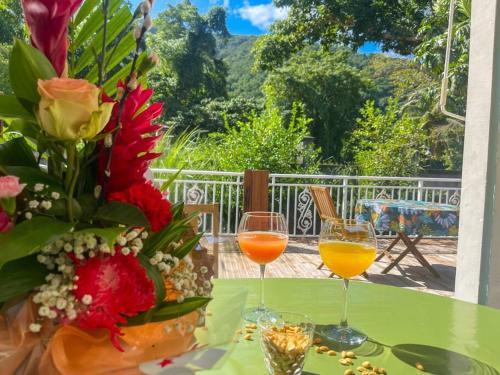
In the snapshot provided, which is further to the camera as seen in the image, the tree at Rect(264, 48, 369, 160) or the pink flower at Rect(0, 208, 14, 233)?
the tree at Rect(264, 48, 369, 160)

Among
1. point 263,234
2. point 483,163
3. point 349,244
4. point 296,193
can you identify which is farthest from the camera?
point 296,193

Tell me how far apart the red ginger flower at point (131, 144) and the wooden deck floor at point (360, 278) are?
367cm

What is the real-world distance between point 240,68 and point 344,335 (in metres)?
19.5

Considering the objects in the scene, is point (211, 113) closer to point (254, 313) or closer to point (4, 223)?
point (254, 313)

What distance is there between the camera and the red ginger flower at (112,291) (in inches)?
14.8

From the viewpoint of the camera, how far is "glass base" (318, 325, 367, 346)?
0.80 m

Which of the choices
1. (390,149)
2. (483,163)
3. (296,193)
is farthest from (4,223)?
(390,149)

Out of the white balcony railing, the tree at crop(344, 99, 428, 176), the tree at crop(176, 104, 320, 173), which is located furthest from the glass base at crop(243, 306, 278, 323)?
the tree at crop(344, 99, 428, 176)

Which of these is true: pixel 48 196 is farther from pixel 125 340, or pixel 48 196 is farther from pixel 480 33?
pixel 480 33

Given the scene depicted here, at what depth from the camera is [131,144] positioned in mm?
430

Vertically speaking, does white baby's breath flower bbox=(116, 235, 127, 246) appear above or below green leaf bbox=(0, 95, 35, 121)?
below

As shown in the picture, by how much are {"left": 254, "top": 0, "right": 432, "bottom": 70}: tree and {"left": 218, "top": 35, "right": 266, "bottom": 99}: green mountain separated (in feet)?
12.5

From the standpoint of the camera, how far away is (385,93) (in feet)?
56.1

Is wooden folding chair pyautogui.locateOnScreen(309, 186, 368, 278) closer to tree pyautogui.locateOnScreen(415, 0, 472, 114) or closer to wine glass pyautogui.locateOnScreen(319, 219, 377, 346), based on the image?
wine glass pyautogui.locateOnScreen(319, 219, 377, 346)
